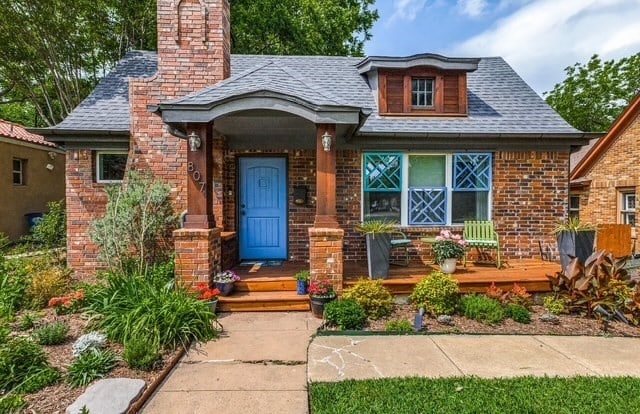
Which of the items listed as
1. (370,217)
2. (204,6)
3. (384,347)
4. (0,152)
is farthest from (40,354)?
(0,152)

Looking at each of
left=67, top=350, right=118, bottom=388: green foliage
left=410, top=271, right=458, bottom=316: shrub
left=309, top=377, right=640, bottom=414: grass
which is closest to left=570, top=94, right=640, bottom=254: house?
left=410, top=271, right=458, bottom=316: shrub

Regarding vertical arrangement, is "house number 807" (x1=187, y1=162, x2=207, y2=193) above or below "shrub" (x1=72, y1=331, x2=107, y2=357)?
above

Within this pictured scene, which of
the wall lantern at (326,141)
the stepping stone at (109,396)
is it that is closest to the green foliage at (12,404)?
the stepping stone at (109,396)

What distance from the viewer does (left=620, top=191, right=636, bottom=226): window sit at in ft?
37.8

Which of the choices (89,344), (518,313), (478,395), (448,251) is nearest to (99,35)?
(89,344)

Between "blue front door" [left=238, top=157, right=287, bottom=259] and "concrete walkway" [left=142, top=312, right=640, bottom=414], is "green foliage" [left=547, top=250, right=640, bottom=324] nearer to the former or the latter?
"concrete walkway" [left=142, top=312, right=640, bottom=414]

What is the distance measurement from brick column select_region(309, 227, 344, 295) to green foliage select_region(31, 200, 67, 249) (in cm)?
688

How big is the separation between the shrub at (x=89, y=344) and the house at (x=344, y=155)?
9.39 ft

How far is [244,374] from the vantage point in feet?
11.5

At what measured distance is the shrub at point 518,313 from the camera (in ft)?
16.2

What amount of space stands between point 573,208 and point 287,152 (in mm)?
12801

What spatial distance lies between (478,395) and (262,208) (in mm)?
5441

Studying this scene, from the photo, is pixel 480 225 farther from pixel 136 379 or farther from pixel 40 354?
pixel 40 354

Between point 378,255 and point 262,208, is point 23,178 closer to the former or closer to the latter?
point 262,208
